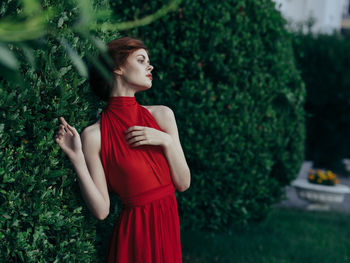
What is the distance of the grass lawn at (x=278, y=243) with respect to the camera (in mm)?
5754

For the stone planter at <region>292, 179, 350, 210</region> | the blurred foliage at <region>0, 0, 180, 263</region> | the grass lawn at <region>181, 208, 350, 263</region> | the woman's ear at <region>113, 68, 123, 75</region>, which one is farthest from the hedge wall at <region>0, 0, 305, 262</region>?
the stone planter at <region>292, 179, 350, 210</region>

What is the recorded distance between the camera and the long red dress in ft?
7.69

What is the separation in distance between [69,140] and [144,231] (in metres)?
0.68

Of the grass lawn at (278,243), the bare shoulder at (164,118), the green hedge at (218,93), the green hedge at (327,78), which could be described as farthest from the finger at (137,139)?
the green hedge at (327,78)

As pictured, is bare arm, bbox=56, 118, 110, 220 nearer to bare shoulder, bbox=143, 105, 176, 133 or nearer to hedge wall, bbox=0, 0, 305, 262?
hedge wall, bbox=0, 0, 305, 262

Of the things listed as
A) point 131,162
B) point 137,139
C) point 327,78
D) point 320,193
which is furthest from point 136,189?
point 327,78

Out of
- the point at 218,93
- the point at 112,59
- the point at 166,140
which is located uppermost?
the point at 112,59

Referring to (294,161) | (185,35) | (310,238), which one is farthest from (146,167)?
(310,238)

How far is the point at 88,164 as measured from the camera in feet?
7.55

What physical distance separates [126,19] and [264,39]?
1634mm

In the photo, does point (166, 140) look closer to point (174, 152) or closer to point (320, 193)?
Answer: point (174, 152)

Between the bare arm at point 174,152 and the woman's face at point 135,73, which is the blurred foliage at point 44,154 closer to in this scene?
the woman's face at point 135,73

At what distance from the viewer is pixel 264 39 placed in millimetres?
4805

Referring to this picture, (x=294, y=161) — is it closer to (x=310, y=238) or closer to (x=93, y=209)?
(x=310, y=238)
